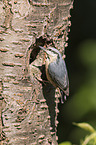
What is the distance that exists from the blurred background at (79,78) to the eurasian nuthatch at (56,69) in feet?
6.18

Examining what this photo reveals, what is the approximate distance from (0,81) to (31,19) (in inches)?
18.9

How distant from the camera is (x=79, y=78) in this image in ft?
18.4

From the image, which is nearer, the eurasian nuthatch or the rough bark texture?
the rough bark texture

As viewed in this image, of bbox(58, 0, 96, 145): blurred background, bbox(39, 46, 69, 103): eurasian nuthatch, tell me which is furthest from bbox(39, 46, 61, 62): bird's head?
bbox(58, 0, 96, 145): blurred background

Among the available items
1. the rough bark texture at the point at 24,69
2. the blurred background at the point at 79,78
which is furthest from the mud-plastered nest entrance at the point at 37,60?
the blurred background at the point at 79,78

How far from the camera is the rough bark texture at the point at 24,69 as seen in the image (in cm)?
254

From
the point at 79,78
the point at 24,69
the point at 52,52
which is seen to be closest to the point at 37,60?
the point at 52,52

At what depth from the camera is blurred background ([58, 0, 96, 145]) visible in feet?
16.2

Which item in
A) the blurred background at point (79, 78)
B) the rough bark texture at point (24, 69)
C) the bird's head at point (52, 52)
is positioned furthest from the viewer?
the blurred background at point (79, 78)

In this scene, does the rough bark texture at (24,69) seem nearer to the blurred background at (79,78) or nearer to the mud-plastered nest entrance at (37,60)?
the mud-plastered nest entrance at (37,60)

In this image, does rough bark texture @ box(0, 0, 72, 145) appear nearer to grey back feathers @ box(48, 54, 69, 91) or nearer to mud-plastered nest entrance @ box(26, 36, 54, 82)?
mud-plastered nest entrance @ box(26, 36, 54, 82)

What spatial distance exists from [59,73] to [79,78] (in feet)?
8.78

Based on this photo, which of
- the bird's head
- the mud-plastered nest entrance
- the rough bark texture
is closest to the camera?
the rough bark texture

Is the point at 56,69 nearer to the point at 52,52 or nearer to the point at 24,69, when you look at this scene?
the point at 52,52
